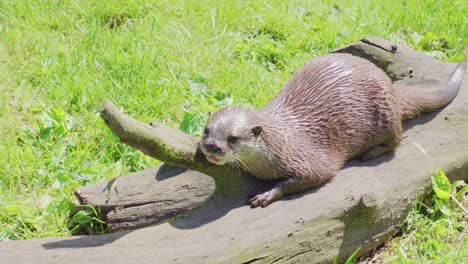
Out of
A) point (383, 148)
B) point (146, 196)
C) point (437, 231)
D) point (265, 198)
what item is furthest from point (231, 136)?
point (437, 231)

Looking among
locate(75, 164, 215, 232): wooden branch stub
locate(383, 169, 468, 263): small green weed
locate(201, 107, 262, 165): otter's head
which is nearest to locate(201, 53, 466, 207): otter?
locate(201, 107, 262, 165): otter's head

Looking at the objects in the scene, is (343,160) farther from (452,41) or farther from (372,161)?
(452,41)

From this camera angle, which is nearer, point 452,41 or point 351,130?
point 351,130

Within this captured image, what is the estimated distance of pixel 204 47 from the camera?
164 inches

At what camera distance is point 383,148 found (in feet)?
9.57

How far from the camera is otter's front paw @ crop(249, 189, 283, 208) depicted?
2521 millimetres

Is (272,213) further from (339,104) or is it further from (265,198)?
(339,104)

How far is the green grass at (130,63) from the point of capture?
10.0 feet

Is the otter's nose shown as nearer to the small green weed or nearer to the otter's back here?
the otter's back

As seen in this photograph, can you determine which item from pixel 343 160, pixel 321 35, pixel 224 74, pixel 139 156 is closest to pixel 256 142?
pixel 343 160

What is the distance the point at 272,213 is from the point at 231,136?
0.34 metres

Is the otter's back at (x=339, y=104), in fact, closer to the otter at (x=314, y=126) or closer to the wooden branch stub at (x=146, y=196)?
the otter at (x=314, y=126)

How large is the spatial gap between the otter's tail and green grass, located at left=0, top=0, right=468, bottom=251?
0.96 metres

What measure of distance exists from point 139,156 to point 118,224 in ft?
2.14
